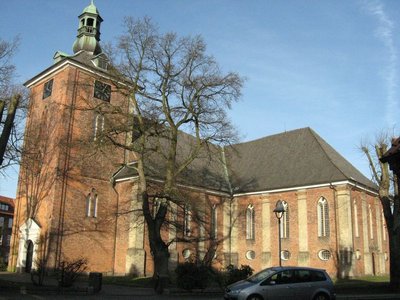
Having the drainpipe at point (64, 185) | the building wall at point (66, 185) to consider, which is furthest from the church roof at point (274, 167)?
the drainpipe at point (64, 185)

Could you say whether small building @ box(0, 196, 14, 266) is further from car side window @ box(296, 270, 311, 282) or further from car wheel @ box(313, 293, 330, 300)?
car wheel @ box(313, 293, 330, 300)

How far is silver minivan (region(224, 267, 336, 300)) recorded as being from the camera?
1433 centimetres

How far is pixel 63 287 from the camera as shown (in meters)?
18.0

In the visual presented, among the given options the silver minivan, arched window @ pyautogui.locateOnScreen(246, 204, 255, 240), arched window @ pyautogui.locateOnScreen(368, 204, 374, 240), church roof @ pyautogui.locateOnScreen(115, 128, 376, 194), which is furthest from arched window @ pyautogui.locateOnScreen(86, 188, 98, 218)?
arched window @ pyautogui.locateOnScreen(368, 204, 374, 240)

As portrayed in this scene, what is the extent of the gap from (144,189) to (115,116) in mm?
4701

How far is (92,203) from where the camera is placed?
32.1 m

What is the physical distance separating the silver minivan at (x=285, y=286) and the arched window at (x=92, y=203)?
61.8 ft

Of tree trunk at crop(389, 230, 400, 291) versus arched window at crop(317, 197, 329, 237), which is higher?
arched window at crop(317, 197, 329, 237)

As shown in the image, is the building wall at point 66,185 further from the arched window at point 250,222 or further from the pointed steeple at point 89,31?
the arched window at point 250,222

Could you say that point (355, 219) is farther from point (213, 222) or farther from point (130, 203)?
point (130, 203)

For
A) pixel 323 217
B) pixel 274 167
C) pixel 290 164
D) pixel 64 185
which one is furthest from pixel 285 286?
pixel 274 167

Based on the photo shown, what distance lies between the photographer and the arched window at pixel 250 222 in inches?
1475

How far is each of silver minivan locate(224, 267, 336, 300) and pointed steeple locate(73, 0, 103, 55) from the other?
2557 centimetres

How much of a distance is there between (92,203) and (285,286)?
2046 centimetres
